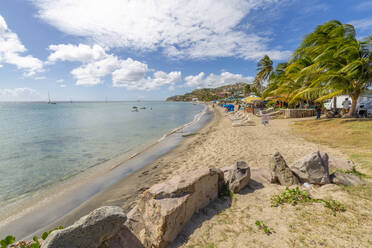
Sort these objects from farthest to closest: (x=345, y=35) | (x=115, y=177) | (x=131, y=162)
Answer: (x=345, y=35)
(x=131, y=162)
(x=115, y=177)

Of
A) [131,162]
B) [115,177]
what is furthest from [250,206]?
[131,162]

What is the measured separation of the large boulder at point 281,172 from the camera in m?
3.97

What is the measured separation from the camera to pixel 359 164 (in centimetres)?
495

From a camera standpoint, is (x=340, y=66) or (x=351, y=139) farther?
(x=340, y=66)

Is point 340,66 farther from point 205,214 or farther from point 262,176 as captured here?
point 205,214

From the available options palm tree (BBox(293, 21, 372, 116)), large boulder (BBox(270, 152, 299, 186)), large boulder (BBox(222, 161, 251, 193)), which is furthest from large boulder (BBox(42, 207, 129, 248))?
palm tree (BBox(293, 21, 372, 116))

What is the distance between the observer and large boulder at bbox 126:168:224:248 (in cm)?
256

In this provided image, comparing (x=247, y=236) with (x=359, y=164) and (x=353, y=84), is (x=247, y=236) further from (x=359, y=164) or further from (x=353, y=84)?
(x=353, y=84)

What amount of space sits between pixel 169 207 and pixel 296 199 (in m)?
2.61

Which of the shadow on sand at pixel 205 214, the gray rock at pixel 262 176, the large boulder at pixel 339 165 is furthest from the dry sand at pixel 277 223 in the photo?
the large boulder at pixel 339 165

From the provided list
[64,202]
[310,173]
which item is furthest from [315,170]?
[64,202]

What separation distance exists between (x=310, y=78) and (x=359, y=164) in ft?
44.3

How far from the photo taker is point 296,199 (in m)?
3.30

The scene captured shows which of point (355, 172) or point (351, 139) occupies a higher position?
point (351, 139)
